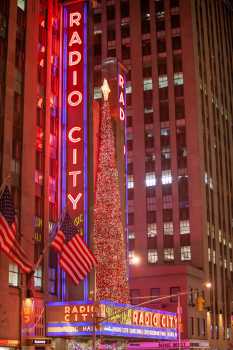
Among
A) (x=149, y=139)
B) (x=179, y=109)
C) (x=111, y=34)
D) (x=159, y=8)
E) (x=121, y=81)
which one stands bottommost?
(x=121, y=81)

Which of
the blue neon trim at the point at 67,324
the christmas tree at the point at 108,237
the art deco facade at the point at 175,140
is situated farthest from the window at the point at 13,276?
the art deco facade at the point at 175,140

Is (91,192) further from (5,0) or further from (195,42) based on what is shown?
(195,42)

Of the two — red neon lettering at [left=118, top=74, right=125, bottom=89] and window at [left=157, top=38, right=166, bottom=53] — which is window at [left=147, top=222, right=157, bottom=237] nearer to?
window at [left=157, top=38, right=166, bottom=53]

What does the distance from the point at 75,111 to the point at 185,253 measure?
42443 millimetres

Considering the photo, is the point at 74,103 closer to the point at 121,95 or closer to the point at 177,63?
the point at 121,95

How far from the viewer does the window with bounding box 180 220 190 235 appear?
95062mm

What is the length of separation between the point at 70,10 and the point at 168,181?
140 ft

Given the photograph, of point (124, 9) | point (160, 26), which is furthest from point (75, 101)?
point (124, 9)

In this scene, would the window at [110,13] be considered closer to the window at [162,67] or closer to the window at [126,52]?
the window at [126,52]

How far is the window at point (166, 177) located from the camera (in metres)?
99.1

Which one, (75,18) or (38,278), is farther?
(75,18)

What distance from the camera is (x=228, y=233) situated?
356 ft

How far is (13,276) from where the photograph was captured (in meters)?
46.8

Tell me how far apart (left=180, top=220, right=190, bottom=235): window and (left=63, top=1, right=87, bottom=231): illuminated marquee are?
40.9 m
